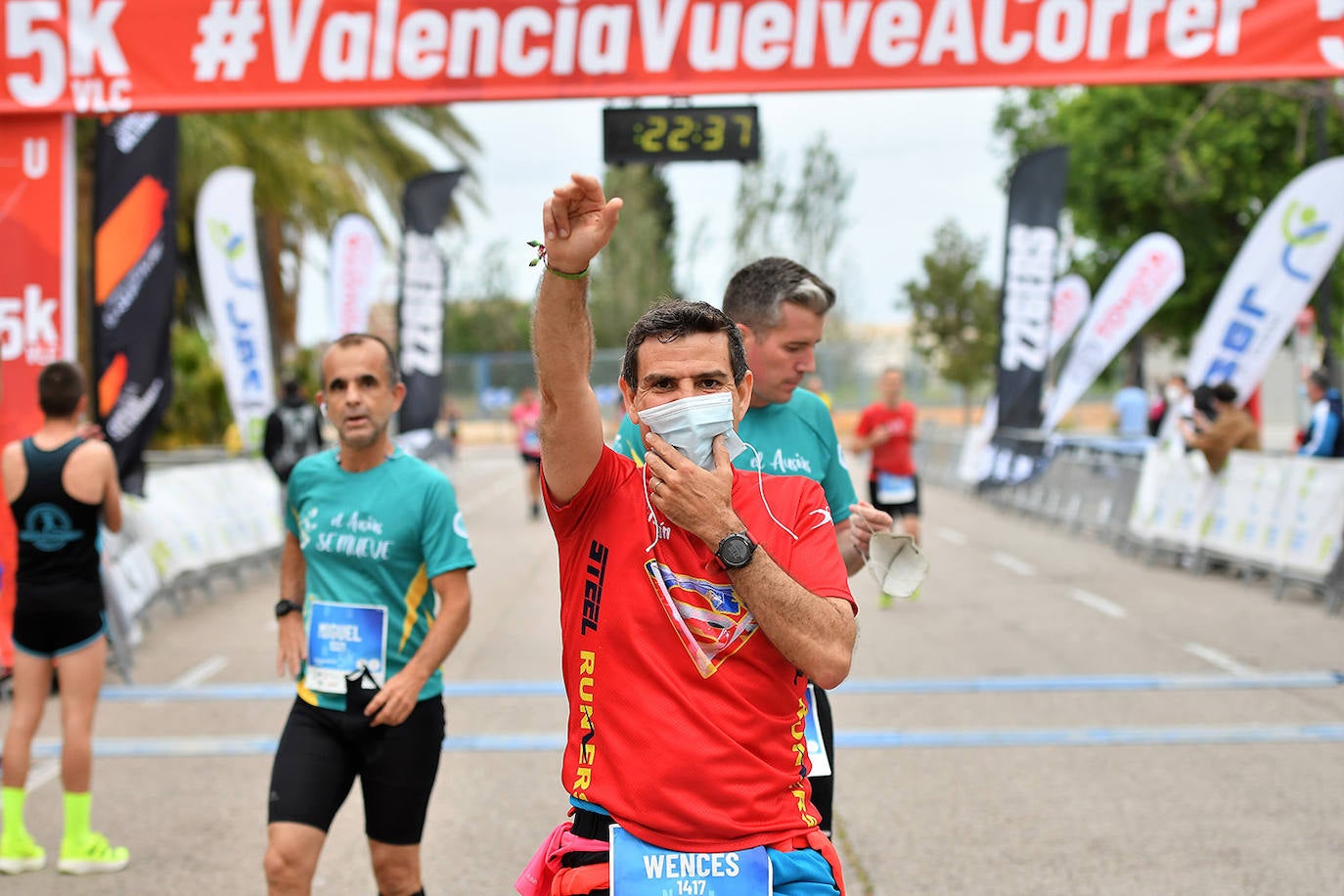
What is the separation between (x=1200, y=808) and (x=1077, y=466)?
1316 cm

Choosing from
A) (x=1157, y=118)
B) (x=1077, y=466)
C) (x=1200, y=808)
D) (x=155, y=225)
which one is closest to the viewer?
(x=1200, y=808)

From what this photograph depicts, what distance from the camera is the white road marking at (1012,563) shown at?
14406 mm

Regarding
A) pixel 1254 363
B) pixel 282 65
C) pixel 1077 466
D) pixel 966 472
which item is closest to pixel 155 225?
pixel 282 65

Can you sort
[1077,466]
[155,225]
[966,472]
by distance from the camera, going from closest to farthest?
[155,225], [1077,466], [966,472]

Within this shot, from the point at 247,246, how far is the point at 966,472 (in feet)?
51.1

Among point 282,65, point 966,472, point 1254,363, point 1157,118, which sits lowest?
point 966,472

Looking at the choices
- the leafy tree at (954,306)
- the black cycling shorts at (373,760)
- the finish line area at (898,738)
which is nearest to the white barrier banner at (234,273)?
the finish line area at (898,738)

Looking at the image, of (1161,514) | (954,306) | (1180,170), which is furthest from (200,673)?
(954,306)

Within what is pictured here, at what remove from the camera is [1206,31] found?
6961mm

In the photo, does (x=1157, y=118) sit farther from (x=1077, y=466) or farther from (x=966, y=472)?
(x=1077, y=466)

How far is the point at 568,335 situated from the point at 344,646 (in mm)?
1817

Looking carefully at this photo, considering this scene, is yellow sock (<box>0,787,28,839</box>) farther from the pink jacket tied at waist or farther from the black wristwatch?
the pink jacket tied at waist

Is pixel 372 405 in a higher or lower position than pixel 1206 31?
lower

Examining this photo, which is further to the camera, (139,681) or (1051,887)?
(139,681)
